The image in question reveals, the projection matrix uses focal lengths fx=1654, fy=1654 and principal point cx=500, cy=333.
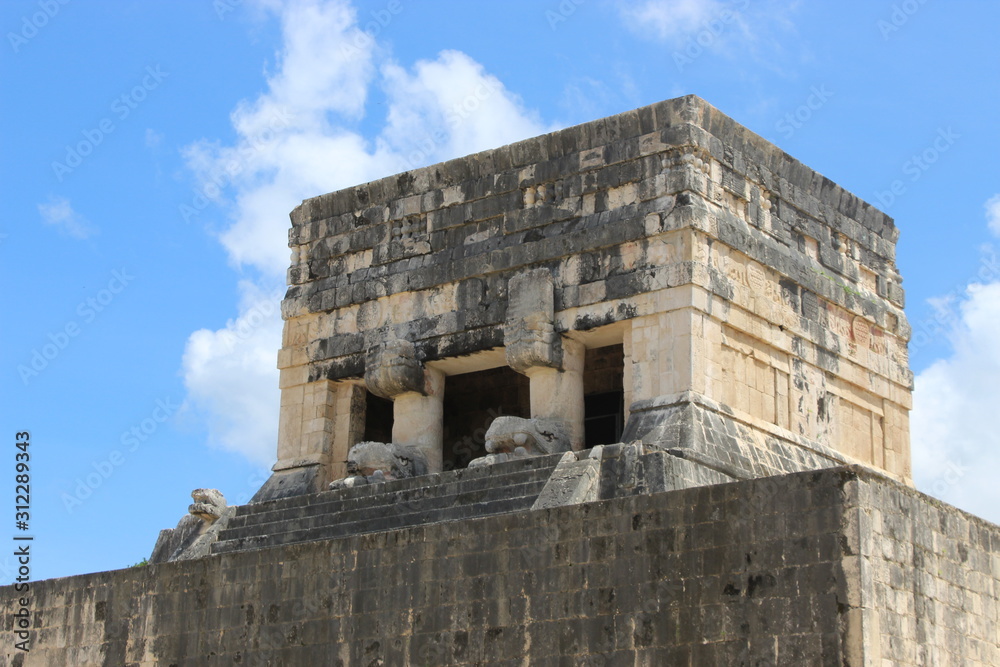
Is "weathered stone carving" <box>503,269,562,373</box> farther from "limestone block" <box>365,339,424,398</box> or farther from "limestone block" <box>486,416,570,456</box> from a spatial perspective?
"limestone block" <box>365,339,424,398</box>

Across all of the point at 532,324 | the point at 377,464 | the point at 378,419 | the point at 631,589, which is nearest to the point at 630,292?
the point at 532,324

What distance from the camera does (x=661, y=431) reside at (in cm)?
1761

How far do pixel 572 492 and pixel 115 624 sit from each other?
17.0 feet

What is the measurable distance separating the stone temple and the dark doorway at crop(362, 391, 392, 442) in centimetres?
4

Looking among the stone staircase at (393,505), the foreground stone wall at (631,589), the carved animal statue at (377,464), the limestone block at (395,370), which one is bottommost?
the foreground stone wall at (631,589)

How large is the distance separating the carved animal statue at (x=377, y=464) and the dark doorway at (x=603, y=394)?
9.08 feet

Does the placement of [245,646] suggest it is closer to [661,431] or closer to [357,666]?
[357,666]

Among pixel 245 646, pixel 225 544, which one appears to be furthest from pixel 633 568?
pixel 225 544

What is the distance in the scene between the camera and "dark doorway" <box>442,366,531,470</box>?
22453 mm

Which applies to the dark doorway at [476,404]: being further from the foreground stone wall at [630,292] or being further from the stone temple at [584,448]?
the foreground stone wall at [630,292]

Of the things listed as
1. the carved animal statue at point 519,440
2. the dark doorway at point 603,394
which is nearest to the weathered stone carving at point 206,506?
the carved animal statue at point 519,440

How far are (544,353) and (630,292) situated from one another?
1230 mm

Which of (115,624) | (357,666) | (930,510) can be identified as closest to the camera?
(930,510)

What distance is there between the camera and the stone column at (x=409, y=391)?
65.9ft
